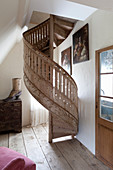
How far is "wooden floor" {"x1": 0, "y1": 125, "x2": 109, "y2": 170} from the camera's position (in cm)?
214

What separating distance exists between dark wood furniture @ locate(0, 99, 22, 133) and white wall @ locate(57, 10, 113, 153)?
1755mm

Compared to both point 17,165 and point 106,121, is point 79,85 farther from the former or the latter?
point 17,165

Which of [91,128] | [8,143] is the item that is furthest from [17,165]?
[8,143]

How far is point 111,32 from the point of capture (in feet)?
6.54

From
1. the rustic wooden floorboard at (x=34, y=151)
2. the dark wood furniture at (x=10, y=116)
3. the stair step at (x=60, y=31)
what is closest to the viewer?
the rustic wooden floorboard at (x=34, y=151)

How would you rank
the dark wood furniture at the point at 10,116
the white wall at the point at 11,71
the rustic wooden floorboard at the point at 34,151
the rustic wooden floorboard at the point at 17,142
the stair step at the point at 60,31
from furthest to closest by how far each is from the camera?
the white wall at the point at 11,71, the dark wood furniture at the point at 10,116, the stair step at the point at 60,31, the rustic wooden floorboard at the point at 17,142, the rustic wooden floorboard at the point at 34,151

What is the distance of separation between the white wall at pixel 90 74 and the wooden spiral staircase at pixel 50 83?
0.26 meters

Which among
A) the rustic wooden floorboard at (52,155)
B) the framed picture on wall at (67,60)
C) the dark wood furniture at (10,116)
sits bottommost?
the rustic wooden floorboard at (52,155)

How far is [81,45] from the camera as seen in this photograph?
9.41 ft

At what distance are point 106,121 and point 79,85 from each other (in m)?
1.21

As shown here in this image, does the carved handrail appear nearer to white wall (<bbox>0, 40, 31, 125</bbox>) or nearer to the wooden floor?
the wooden floor

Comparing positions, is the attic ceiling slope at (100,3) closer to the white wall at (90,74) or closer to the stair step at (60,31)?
the white wall at (90,74)

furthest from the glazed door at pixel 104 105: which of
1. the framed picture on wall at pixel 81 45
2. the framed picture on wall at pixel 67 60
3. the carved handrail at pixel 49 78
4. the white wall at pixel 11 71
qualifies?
the white wall at pixel 11 71

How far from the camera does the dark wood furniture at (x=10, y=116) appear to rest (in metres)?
3.32
